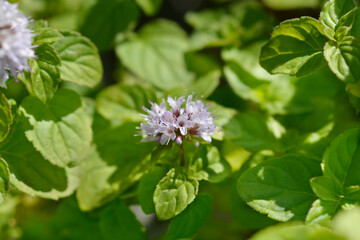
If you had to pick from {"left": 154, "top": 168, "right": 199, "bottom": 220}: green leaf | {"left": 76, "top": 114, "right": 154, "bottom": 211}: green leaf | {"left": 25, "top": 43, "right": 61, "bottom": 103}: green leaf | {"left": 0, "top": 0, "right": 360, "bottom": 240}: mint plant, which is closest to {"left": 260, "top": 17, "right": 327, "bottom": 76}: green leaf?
{"left": 0, "top": 0, "right": 360, "bottom": 240}: mint plant

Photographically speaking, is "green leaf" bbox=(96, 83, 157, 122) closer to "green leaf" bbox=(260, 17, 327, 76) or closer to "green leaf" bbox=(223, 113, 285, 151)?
"green leaf" bbox=(223, 113, 285, 151)

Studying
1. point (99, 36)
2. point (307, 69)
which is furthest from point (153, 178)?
point (99, 36)

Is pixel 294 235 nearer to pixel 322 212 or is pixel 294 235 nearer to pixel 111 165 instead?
pixel 322 212

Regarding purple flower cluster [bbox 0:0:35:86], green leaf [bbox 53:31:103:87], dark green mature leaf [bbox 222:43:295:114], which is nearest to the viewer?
purple flower cluster [bbox 0:0:35:86]

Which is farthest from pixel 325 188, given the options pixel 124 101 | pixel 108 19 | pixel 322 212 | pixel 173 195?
pixel 108 19

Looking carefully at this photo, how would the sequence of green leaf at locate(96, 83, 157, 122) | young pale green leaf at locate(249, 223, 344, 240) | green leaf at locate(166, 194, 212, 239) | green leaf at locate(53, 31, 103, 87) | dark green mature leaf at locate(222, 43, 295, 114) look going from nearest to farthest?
young pale green leaf at locate(249, 223, 344, 240) < green leaf at locate(166, 194, 212, 239) < green leaf at locate(53, 31, 103, 87) < green leaf at locate(96, 83, 157, 122) < dark green mature leaf at locate(222, 43, 295, 114)
